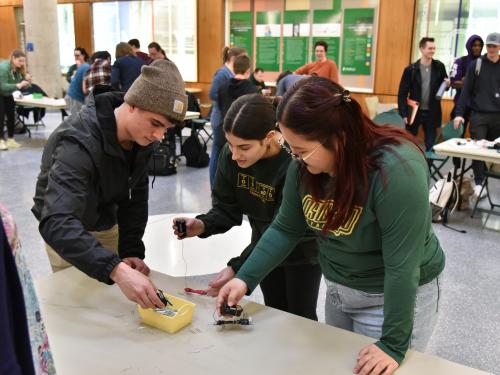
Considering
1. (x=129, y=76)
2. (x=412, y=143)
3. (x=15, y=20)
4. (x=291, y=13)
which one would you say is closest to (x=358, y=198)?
(x=412, y=143)

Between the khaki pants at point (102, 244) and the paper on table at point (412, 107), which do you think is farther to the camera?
the paper on table at point (412, 107)

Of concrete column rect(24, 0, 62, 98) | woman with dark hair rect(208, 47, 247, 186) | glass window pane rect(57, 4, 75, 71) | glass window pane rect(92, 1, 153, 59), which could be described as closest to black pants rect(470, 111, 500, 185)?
woman with dark hair rect(208, 47, 247, 186)

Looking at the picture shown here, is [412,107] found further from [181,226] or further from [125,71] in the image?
[181,226]

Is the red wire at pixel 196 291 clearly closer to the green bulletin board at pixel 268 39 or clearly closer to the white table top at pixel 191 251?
the white table top at pixel 191 251

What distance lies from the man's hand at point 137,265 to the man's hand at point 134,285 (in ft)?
1.24

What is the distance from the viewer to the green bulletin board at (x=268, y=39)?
9531 mm

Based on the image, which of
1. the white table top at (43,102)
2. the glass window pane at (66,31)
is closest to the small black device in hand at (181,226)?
the white table top at (43,102)

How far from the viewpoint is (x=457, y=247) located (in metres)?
4.05

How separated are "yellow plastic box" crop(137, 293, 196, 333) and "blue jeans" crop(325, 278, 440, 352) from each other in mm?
438

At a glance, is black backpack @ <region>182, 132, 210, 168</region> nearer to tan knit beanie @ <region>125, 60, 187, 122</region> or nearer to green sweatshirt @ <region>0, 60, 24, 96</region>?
green sweatshirt @ <region>0, 60, 24, 96</region>

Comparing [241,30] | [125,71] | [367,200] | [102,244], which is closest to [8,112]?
[125,71]

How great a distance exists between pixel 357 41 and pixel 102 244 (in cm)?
767

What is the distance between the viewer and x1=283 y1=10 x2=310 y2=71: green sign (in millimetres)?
9180

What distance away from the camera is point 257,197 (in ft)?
6.01
